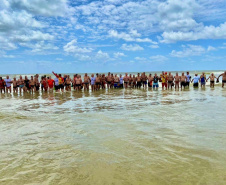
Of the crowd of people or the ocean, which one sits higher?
the crowd of people

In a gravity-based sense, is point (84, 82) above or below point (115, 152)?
above

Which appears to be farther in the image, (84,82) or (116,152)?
(84,82)

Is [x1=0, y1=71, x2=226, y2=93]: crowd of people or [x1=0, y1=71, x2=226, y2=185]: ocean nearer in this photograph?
[x1=0, y1=71, x2=226, y2=185]: ocean

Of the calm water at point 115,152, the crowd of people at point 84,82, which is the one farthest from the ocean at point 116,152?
the crowd of people at point 84,82

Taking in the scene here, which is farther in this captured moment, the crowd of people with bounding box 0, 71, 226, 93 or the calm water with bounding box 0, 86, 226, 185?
the crowd of people with bounding box 0, 71, 226, 93

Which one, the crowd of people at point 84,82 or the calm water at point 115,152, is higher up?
the crowd of people at point 84,82

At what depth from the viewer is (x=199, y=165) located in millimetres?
3248

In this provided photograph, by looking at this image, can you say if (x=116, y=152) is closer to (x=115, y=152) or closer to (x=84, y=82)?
(x=115, y=152)

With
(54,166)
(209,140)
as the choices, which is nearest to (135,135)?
(209,140)

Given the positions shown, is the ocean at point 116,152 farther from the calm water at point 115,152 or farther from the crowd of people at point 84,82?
the crowd of people at point 84,82

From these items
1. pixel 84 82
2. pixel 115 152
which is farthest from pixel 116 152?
pixel 84 82

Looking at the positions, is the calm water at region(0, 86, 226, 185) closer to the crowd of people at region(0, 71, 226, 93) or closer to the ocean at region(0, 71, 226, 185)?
the ocean at region(0, 71, 226, 185)

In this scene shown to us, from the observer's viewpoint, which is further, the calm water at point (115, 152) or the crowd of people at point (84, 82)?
the crowd of people at point (84, 82)

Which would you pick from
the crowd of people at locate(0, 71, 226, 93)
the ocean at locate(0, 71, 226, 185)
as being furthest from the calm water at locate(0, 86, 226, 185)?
the crowd of people at locate(0, 71, 226, 93)
